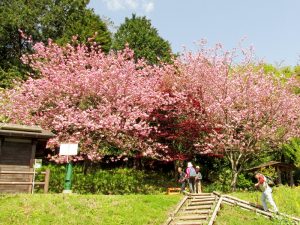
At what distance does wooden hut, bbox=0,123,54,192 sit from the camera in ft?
59.2

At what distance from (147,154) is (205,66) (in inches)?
315

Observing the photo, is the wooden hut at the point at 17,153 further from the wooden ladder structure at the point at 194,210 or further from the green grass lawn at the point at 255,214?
the green grass lawn at the point at 255,214

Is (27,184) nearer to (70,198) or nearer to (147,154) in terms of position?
(70,198)

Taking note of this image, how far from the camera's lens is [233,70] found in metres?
28.7

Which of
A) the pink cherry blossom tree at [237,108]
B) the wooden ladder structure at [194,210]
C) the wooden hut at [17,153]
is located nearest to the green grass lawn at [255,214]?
the wooden ladder structure at [194,210]

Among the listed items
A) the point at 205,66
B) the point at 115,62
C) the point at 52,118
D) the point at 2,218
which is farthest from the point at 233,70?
the point at 2,218

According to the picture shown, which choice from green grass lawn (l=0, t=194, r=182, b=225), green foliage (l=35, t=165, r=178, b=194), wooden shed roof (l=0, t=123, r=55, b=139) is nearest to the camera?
green grass lawn (l=0, t=194, r=182, b=225)

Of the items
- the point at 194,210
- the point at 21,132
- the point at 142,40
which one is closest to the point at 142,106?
the point at 21,132

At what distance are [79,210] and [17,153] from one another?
217 inches

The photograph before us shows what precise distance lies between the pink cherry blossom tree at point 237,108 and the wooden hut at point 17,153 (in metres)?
11.8

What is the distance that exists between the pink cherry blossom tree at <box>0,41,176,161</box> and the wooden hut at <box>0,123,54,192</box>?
4503 millimetres

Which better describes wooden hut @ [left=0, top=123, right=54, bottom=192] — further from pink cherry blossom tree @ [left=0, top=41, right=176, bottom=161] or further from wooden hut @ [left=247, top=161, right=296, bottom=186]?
wooden hut @ [left=247, top=161, right=296, bottom=186]

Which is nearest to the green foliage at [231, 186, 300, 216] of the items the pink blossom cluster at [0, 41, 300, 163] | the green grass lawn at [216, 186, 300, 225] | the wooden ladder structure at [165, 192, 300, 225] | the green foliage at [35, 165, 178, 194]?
the green grass lawn at [216, 186, 300, 225]

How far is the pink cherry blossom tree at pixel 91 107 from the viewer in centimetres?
2391
